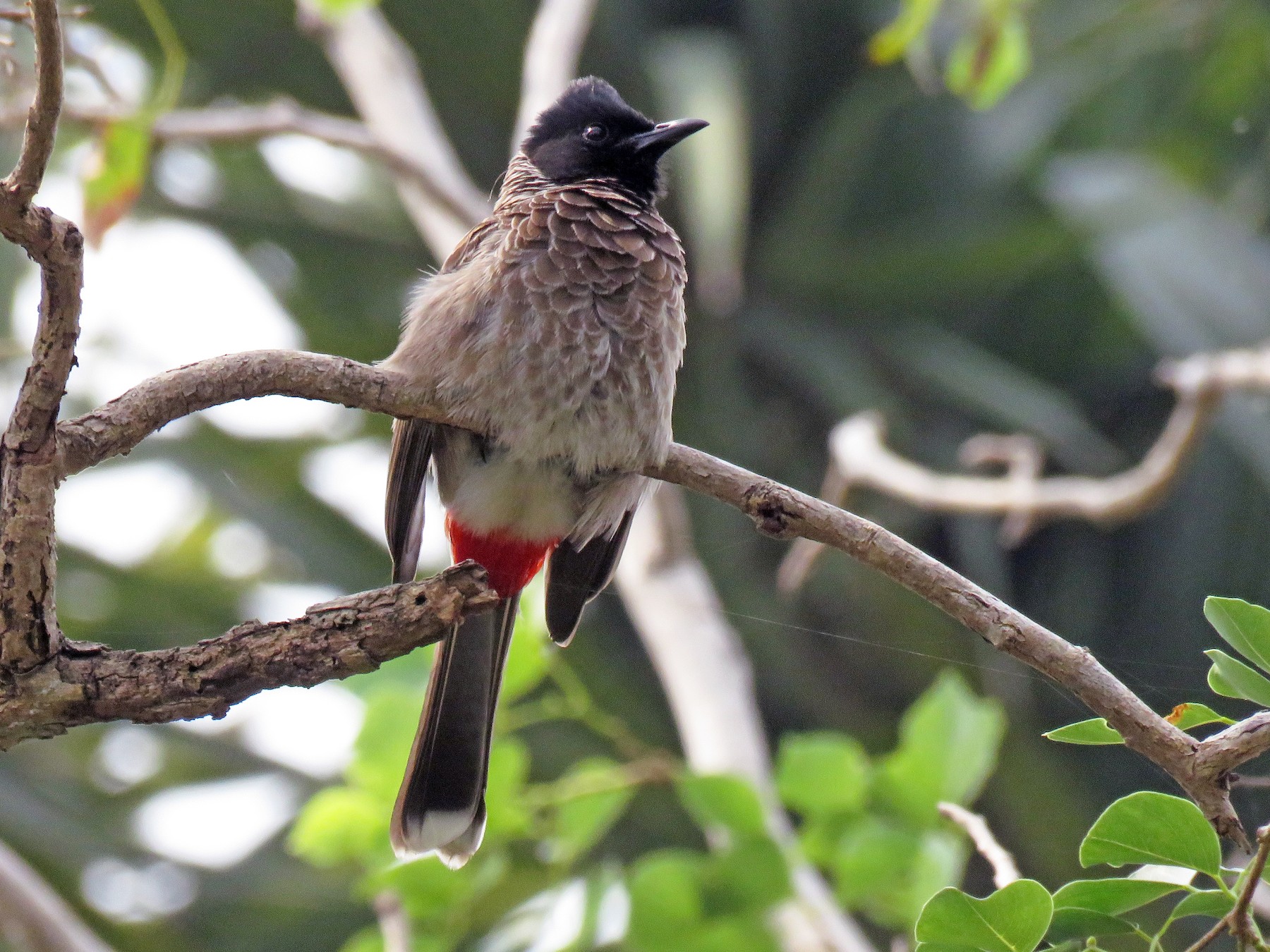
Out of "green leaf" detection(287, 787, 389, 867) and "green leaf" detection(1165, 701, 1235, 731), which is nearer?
"green leaf" detection(1165, 701, 1235, 731)

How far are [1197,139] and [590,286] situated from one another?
462 centimetres

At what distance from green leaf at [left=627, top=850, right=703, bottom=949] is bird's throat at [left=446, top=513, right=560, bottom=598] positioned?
1.98ft

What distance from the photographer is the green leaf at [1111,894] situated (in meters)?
1.29

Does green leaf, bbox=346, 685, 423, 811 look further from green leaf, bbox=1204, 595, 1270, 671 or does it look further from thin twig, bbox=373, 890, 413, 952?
green leaf, bbox=1204, 595, 1270, 671

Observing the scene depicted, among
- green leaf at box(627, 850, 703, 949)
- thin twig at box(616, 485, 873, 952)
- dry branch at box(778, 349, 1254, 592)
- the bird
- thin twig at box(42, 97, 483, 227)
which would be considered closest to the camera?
the bird

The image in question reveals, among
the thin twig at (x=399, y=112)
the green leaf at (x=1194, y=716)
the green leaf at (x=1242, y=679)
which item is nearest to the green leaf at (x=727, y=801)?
the green leaf at (x=1194, y=716)

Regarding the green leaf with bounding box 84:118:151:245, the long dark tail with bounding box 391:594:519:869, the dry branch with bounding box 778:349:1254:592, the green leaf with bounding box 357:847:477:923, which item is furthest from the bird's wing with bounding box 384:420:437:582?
the dry branch with bounding box 778:349:1254:592

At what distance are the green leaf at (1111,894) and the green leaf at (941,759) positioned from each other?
1.20m

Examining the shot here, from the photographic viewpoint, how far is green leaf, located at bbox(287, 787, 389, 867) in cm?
252

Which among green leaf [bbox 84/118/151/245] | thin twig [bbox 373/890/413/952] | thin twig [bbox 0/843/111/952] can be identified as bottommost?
thin twig [bbox 0/843/111/952]

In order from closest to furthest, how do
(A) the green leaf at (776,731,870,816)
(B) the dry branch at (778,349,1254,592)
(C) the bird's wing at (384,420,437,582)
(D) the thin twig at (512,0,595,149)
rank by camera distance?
(C) the bird's wing at (384,420,437,582) → (A) the green leaf at (776,731,870,816) → (B) the dry branch at (778,349,1254,592) → (D) the thin twig at (512,0,595,149)

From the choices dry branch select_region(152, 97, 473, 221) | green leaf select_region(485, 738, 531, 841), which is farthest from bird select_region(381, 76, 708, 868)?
dry branch select_region(152, 97, 473, 221)

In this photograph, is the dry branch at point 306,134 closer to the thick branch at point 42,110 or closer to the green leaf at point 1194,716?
the thick branch at point 42,110

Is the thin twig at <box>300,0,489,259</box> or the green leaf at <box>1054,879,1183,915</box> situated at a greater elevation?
the thin twig at <box>300,0,489,259</box>
